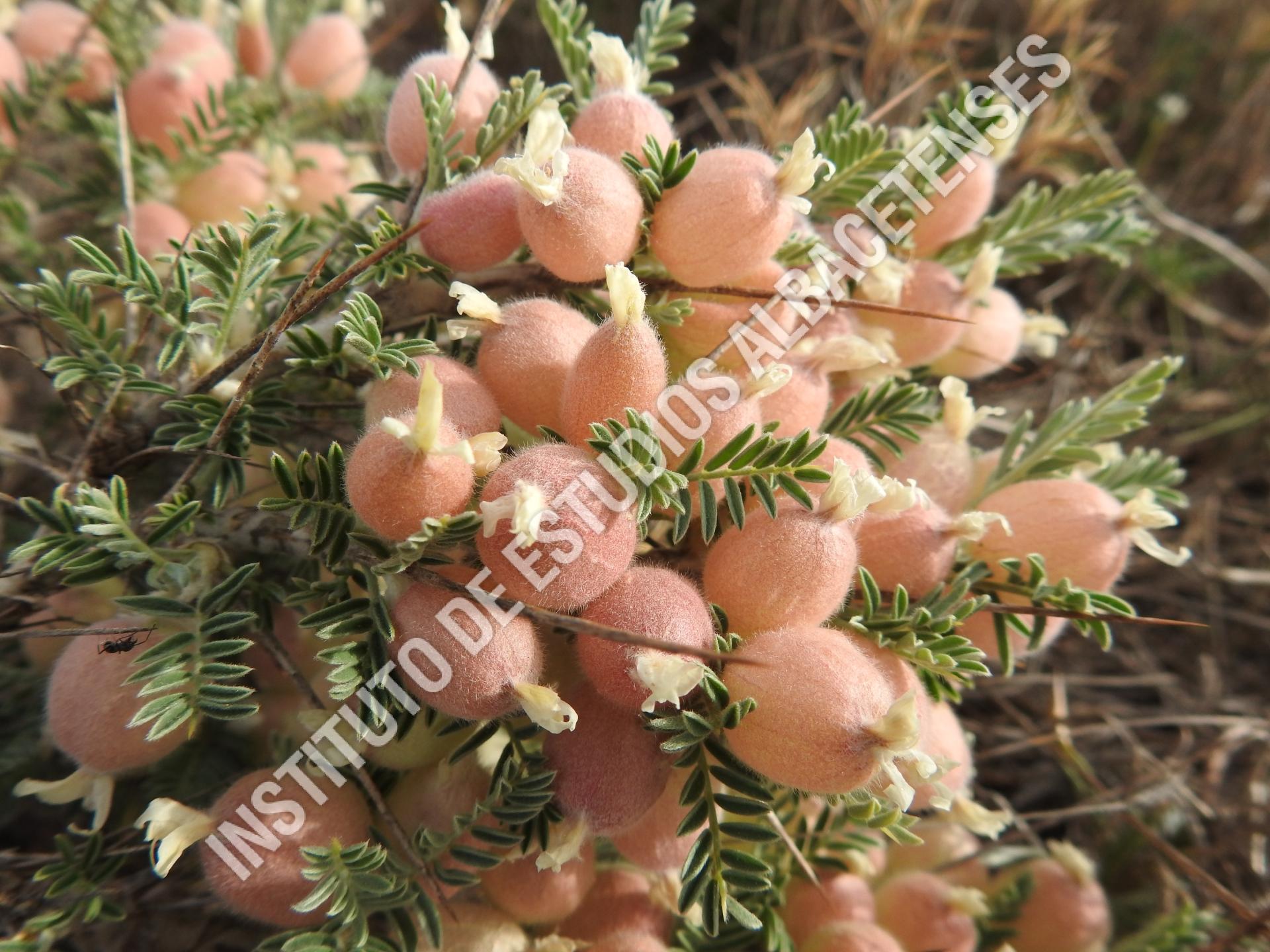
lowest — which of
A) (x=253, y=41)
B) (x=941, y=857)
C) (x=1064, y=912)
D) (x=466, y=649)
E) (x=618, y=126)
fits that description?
(x=1064, y=912)

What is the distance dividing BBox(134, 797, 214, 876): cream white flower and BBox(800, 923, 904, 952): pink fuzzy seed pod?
3.41 ft

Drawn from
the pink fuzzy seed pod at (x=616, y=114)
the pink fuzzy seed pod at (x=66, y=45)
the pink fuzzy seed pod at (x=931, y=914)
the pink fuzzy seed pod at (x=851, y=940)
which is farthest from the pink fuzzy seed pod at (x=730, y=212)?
the pink fuzzy seed pod at (x=66, y=45)

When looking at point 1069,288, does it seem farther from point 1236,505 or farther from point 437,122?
point 437,122

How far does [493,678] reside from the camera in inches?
49.4

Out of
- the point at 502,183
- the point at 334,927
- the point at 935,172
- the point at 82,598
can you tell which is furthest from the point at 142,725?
the point at 935,172

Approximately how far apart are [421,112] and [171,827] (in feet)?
3.97

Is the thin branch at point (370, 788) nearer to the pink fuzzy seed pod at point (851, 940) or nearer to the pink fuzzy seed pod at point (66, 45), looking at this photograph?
the pink fuzzy seed pod at point (851, 940)

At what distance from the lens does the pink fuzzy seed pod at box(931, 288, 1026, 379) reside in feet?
6.10

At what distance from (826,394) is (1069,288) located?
203 centimetres

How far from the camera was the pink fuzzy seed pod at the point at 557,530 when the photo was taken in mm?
1171

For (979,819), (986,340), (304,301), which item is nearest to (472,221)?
(304,301)

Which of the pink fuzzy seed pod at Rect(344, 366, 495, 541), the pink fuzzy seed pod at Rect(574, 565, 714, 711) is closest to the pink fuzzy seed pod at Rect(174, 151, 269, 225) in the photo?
the pink fuzzy seed pod at Rect(344, 366, 495, 541)

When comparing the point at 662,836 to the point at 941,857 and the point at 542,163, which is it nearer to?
the point at 941,857

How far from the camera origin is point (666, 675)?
1.19m
